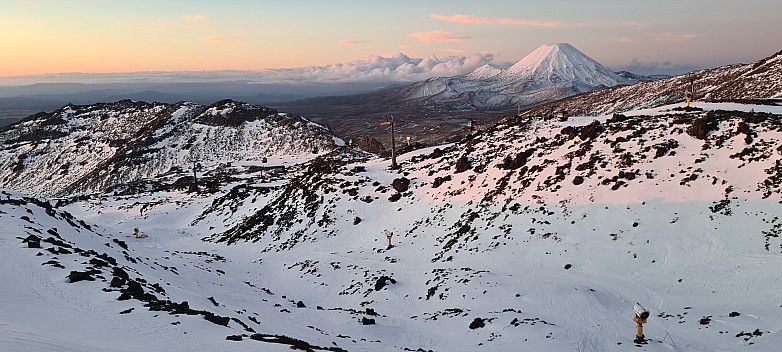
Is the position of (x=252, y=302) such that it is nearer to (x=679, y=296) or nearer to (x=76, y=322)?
(x=76, y=322)

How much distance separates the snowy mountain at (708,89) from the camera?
64681 millimetres

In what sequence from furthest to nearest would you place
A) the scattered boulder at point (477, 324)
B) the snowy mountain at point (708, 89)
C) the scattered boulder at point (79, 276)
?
the snowy mountain at point (708, 89), the scattered boulder at point (477, 324), the scattered boulder at point (79, 276)

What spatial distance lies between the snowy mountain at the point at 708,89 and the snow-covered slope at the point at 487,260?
71.2ft

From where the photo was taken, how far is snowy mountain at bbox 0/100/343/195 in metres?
107

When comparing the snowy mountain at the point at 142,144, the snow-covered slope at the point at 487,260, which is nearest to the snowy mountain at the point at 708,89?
the snow-covered slope at the point at 487,260

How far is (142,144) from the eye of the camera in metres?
116

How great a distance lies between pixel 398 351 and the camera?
1415 centimetres

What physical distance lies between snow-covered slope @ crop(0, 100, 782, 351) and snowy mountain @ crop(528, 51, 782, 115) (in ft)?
71.2

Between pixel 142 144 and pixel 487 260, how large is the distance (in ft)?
382

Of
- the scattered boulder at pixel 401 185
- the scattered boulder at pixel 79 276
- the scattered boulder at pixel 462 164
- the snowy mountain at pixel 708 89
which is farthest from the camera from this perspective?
the snowy mountain at pixel 708 89

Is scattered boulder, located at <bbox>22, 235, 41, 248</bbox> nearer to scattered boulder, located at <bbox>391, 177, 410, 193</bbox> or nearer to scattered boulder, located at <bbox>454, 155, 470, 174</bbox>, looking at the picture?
scattered boulder, located at <bbox>391, 177, 410, 193</bbox>

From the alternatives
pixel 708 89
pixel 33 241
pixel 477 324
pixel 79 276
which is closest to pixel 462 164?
pixel 477 324

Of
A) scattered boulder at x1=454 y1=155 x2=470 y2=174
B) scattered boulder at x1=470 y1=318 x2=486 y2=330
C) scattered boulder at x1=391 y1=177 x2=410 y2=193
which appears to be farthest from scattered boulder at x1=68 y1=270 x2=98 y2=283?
scattered boulder at x1=454 y1=155 x2=470 y2=174

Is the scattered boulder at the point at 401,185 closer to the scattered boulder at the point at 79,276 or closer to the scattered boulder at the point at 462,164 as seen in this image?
Result: the scattered boulder at the point at 462,164
